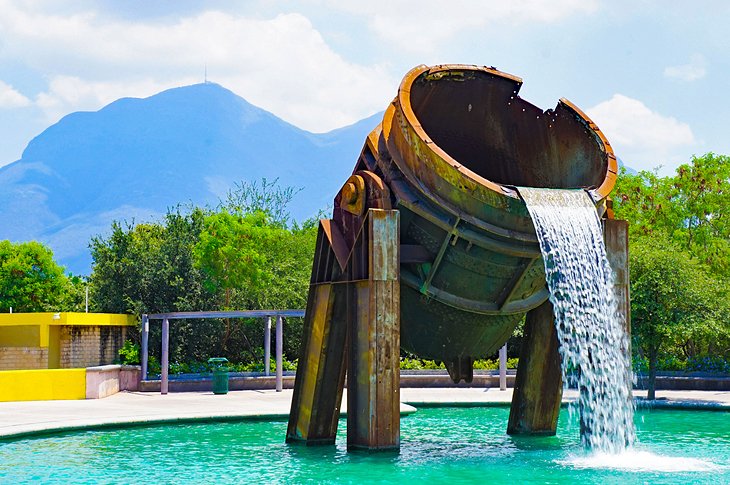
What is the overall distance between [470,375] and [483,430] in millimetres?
2422

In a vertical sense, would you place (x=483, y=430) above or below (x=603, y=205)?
below

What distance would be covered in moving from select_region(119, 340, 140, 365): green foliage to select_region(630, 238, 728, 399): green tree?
14.2 metres

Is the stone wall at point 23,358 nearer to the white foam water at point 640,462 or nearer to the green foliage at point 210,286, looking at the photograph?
the green foliage at point 210,286

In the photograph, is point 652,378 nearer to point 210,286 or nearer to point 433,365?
point 433,365

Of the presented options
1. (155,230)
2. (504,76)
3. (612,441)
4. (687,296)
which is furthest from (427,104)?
(155,230)

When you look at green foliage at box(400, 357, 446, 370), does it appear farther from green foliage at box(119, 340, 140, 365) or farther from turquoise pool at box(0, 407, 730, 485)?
turquoise pool at box(0, 407, 730, 485)

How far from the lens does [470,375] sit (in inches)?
570

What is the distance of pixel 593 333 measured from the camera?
1281 centimetres

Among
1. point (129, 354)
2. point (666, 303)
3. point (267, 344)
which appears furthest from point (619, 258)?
point (129, 354)

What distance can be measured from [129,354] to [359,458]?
60.0 ft

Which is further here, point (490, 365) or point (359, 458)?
point (490, 365)

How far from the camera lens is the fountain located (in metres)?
11.9

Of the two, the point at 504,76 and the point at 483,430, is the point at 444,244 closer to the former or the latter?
the point at 504,76

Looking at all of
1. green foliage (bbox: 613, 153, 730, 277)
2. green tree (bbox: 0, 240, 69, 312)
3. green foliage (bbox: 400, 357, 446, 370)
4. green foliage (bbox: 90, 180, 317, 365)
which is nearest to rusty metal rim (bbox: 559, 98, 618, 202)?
green foliage (bbox: 400, 357, 446, 370)
